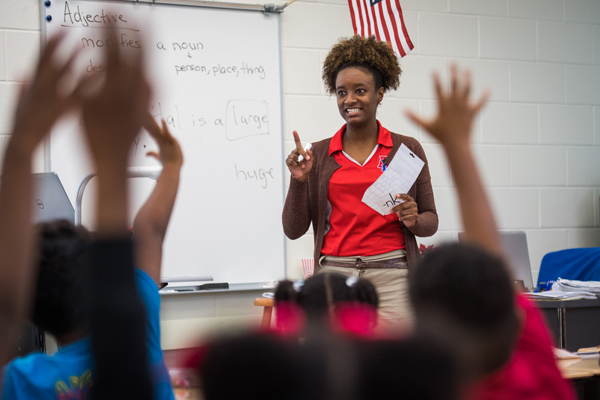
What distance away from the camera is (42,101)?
0.48m

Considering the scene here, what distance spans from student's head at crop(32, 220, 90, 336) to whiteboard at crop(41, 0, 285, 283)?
2.09 m

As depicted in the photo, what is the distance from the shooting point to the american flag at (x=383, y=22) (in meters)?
2.68

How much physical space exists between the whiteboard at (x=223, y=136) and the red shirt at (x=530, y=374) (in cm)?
237

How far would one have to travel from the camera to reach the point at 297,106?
3182mm

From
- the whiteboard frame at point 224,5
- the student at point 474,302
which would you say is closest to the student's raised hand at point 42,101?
the student at point 474,302

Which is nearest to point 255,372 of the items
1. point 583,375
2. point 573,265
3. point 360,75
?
point 583,375

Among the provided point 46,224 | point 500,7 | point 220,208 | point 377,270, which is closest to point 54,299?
point 46,224

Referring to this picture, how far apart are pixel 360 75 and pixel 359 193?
0.44 meters

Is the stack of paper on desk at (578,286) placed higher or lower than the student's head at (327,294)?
lower

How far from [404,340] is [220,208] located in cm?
274

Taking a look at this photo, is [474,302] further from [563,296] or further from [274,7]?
[274,7]

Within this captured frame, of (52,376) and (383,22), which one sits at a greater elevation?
(383,22)

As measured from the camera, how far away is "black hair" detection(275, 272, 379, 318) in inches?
22.4

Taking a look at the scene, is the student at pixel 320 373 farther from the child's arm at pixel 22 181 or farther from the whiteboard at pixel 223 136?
the whiteboard at pixel 223 136
